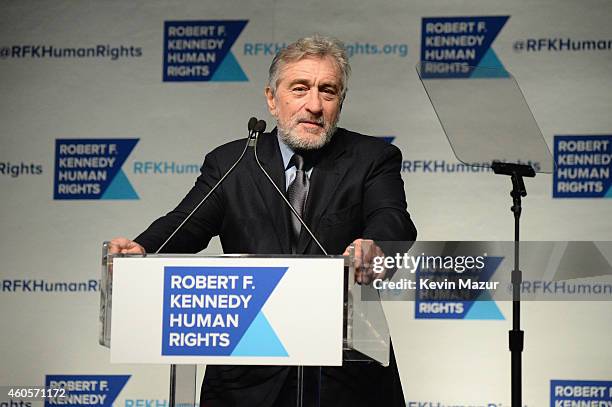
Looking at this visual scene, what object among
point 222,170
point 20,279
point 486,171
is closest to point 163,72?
point 20,279

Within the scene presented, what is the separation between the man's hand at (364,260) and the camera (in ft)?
7.09

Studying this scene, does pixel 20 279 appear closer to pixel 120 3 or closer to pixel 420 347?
pixel 120 3

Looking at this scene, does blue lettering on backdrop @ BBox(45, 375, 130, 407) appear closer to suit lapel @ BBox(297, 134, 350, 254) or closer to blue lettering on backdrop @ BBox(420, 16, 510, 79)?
blue lettering on backdrop @ BBox(420, 16, 510, 79)

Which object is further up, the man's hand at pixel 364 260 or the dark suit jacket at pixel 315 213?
the dark suit jacket at pixel 315 213

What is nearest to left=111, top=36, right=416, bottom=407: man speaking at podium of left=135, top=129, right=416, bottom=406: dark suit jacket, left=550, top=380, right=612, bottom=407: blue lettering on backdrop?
left=135, top=129, right=416, bottom=406: dark suit jacket

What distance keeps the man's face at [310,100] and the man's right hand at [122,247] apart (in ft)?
2.29

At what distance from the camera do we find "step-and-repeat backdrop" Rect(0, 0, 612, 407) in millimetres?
4480

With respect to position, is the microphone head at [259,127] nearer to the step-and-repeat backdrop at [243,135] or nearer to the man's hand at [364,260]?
the man's hand at [364,260]

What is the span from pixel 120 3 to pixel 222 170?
2248 mm

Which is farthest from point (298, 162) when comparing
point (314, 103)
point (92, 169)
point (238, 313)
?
point (92, 169)

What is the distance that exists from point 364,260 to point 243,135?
2686mm

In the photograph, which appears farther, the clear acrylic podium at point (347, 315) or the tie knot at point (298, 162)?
the tie knot at point (298, 162)

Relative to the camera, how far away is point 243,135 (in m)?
4.79

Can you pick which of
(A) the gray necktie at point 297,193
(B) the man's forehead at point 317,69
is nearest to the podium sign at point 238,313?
(A) the gray necktie at point 297,193
